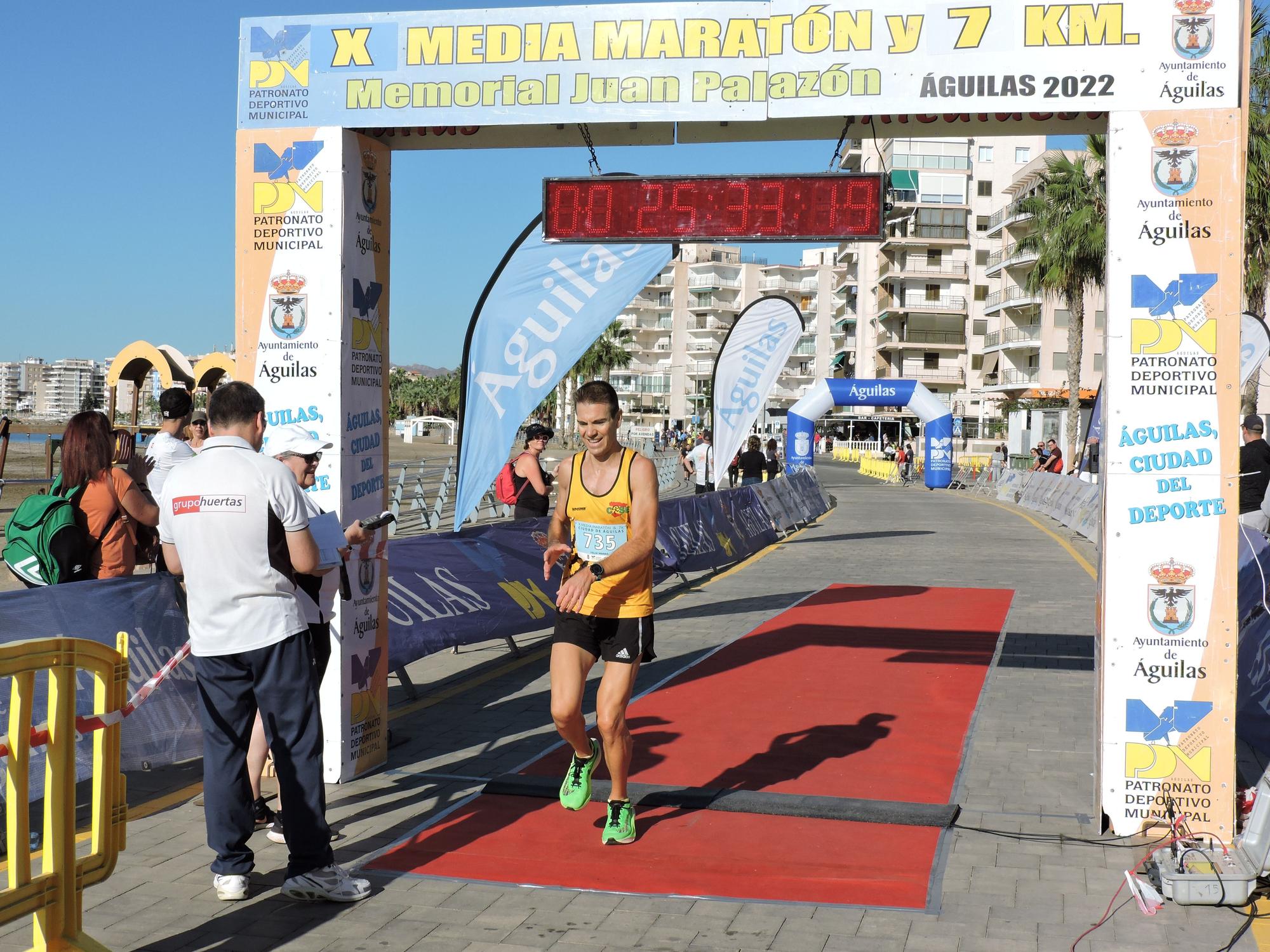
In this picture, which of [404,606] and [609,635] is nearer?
[609,635]

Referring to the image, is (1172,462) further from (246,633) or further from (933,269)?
(933,269)

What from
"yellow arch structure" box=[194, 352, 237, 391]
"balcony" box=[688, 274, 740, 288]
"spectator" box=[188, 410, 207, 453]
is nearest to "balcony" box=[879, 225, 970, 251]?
"balcony" box=[688, 274, 740, 288]

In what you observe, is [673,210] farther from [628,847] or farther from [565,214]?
[628,847]

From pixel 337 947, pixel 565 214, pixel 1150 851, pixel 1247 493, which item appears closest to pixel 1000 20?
pixel 565 214

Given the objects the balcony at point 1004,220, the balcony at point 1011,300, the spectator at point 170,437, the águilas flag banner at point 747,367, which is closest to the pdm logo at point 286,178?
the spectator at point 170,437

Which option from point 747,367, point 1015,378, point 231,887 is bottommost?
point 231,887

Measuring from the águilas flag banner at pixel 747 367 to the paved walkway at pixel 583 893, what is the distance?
1113 centimetres

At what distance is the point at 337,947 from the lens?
4.48 metres

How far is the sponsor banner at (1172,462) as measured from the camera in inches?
221

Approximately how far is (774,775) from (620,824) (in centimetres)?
150

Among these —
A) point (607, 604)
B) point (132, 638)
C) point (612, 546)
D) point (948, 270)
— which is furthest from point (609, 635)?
point (948, 270)

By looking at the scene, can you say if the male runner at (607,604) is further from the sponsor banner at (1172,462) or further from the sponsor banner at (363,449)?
the sponsor banner at (1172,462)

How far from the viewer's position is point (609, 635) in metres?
5.64

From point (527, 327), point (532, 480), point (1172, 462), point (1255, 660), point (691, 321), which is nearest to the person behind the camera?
point (1172, 462)
